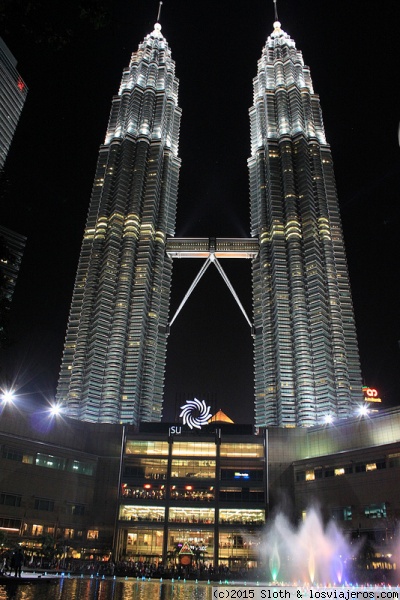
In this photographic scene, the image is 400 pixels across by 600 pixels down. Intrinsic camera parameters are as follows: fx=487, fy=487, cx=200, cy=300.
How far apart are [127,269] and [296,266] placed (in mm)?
53780

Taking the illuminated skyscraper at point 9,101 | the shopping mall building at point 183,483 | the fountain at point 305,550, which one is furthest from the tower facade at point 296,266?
the illuminated skyscraper at point 9,101

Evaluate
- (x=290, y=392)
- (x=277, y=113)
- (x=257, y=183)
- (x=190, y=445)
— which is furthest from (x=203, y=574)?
(x=277, y=113)

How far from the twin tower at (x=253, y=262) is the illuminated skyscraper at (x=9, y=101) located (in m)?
35.0

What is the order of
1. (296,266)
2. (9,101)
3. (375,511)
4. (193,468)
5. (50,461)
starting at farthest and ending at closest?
(296,266) < (9,101) < (193,468) < (50,461) < (375,511)

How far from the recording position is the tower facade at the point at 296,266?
454ft

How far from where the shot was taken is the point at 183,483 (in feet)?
337

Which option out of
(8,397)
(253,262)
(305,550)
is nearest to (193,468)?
(305,550)

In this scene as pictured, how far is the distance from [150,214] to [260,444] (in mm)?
90685

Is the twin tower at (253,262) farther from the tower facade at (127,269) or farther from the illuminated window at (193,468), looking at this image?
the illuminated window at (193,468)

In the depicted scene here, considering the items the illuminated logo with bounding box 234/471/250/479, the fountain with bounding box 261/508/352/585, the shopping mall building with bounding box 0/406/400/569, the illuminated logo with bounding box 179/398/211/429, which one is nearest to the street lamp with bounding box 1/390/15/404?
the shopping mall building with bounding box 0/406/400/569

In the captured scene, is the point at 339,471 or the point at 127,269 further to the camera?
the point at 127,269

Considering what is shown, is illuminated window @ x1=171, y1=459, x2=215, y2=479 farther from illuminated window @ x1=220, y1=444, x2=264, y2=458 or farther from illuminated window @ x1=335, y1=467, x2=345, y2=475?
illuminated window @ x1=335, y1=467, x2=345, y2=475

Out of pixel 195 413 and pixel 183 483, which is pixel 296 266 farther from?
pixel 183 483

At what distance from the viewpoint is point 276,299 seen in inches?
5901
